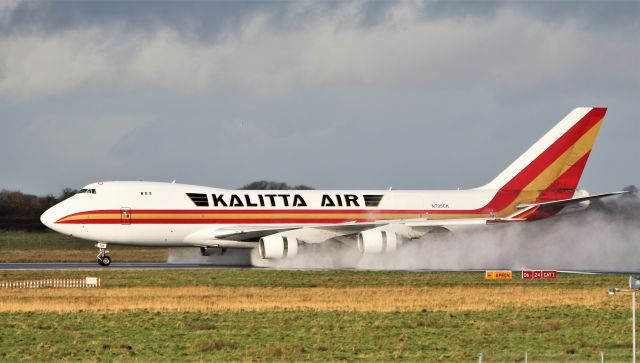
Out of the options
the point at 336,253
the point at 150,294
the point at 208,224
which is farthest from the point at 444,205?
the point at 150,294

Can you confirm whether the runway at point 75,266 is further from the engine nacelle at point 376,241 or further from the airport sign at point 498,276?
the airport sign at point 498,276

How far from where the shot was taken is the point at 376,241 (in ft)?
201

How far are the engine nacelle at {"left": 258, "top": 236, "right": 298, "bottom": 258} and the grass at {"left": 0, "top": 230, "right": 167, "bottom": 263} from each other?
15494 millimetres

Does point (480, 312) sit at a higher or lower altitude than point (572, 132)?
lower

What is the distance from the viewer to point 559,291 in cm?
4784

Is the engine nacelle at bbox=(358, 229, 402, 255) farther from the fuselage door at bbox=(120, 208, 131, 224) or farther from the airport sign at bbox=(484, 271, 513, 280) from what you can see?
the fuselage door at bbox=(120, 208, 131, 224)

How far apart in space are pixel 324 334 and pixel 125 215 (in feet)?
101

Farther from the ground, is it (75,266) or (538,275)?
(75,266)

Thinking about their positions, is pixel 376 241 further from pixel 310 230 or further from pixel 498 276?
pixel 498 276

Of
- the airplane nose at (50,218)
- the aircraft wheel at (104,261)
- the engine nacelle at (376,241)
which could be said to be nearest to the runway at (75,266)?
the aircraft wheel at (104,261)

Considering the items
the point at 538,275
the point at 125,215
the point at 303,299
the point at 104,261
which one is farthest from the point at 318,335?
the point at 104,261

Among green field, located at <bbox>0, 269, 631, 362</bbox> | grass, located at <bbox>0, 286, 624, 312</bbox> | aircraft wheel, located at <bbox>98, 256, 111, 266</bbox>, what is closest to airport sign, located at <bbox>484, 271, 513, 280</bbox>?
grass, located at <bbox>0, 286, 624, 312</bbox>

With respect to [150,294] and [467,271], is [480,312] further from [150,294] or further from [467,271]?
[467,271]

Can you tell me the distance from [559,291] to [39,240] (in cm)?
5337
